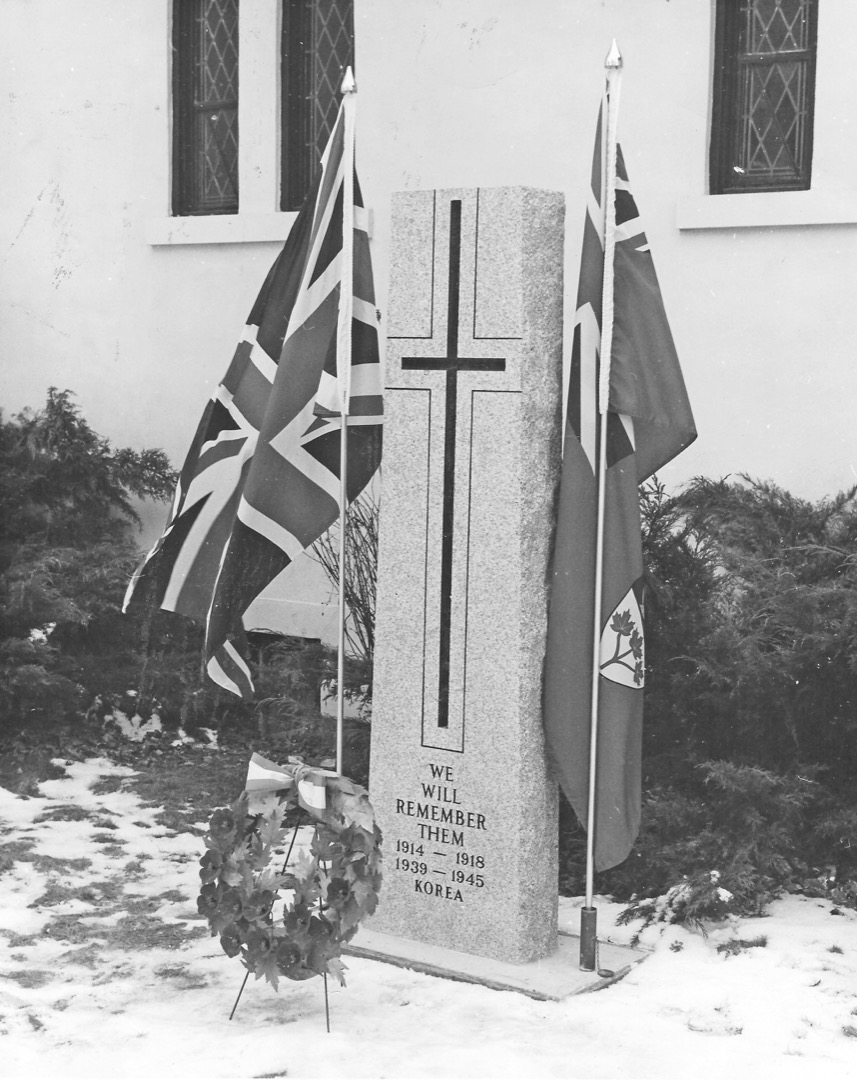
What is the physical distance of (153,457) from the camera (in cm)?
815

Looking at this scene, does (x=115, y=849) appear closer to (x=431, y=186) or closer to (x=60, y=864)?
(x=60, y=864)

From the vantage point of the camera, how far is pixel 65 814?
649 centimetres

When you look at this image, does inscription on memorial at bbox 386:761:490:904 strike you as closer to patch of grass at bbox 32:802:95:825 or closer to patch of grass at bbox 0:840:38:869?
patch of grass at bbox 0:840:38:869

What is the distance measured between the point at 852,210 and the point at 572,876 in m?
2.87

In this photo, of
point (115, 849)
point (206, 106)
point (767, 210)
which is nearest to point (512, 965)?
point (115, 849)

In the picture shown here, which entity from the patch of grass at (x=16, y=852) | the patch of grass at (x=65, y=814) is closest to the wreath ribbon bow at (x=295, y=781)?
the patch of grass at (x=16, y=852)

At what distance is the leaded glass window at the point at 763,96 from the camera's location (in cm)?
639

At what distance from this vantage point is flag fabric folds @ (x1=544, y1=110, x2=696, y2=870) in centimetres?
459

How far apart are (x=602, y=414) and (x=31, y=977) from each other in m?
2.47

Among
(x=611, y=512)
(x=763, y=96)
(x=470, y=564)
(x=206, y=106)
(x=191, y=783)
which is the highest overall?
(x=206, y=106)

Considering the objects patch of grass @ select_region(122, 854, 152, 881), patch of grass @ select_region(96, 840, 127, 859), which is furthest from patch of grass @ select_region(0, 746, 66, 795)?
patch of grass @ select_region(122, 854, 152, 881)

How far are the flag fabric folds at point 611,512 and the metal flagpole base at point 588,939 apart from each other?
0.20 metres

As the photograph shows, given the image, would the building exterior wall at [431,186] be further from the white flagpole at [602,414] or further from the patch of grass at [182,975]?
the patch of grass at [182,975]

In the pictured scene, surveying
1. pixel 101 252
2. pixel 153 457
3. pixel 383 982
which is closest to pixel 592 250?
pixel 383 982
